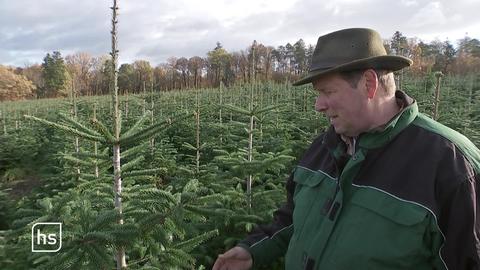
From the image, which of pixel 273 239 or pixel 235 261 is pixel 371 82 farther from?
pixel 235 261

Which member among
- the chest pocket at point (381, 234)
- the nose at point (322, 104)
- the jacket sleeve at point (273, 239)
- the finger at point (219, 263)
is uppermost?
the nose at point (322, 104)

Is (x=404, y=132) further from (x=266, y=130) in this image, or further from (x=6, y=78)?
(x=6, y=78)

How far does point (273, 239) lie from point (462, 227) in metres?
1.14

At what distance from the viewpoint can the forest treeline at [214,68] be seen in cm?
2241

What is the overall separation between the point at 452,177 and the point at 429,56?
44.5m

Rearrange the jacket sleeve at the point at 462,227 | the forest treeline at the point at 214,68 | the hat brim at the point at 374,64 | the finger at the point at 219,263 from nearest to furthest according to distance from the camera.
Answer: the jacket sleeve at the point at 462,227
the hat brim at the point at 374,64
the finger at the point at 219,263
the forest treeline at the point at 214,68

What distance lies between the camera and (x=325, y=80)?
2027mm

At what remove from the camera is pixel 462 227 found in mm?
1659

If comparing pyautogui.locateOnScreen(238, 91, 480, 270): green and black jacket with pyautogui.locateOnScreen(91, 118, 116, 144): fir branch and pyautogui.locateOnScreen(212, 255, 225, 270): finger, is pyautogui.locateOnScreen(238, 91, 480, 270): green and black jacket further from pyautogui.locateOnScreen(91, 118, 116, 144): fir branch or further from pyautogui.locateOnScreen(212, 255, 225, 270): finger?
pyautogui.locateOnScreen(91, 118, 116, 144): fir branch

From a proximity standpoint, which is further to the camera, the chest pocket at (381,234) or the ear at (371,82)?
the ear at (371,82)

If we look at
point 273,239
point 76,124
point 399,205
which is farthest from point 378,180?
point 76,124

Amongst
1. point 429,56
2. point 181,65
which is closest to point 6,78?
point 181,65

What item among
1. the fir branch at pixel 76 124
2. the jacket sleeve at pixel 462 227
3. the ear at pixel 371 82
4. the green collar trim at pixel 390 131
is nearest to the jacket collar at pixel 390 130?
the green collar trim at pixel 390 131

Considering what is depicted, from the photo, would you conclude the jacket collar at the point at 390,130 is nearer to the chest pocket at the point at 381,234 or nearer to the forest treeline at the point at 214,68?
the chest pocket at the point at 381,234
